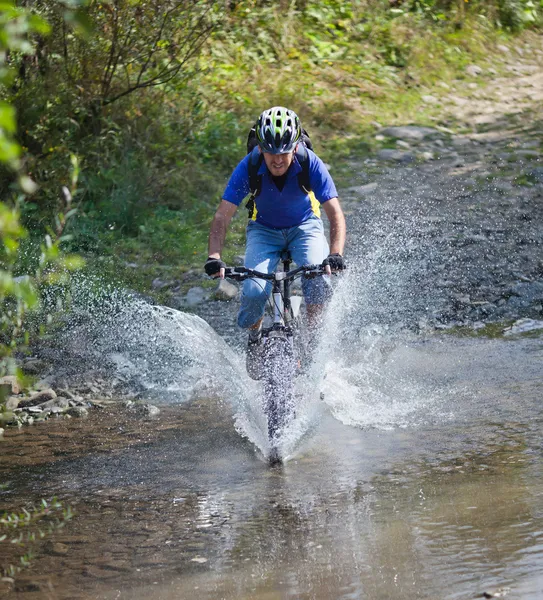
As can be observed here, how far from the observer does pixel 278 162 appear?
6441 mm

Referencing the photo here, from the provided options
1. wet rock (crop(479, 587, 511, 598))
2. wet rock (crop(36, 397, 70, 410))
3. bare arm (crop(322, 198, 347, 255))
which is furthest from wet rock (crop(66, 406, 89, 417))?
wet rock (crop(479, 587, 511, 598))

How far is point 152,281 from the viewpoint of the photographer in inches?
404

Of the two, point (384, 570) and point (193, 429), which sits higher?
point (384, 570)

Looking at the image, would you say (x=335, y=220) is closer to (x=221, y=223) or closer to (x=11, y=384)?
(x=221, y=223)

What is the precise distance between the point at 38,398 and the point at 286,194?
2767mm

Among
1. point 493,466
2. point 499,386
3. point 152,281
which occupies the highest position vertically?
point 493,466

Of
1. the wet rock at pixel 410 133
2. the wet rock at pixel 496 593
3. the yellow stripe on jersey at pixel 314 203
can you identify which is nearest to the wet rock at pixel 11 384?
the yellow stripe on jersey at pixel 314 203

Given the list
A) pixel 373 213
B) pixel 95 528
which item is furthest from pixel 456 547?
pixel 373 213

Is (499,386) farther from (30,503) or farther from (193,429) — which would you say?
(30,503)

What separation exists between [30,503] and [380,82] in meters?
12.4

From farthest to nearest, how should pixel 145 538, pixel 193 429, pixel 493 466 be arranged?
pixel 193 429
pixel 493 466
pixel 145 538

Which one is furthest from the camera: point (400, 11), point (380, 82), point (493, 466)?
point (400, 11)

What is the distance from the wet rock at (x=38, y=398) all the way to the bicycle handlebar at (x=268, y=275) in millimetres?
2432

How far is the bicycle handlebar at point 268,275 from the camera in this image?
598 centimetres
